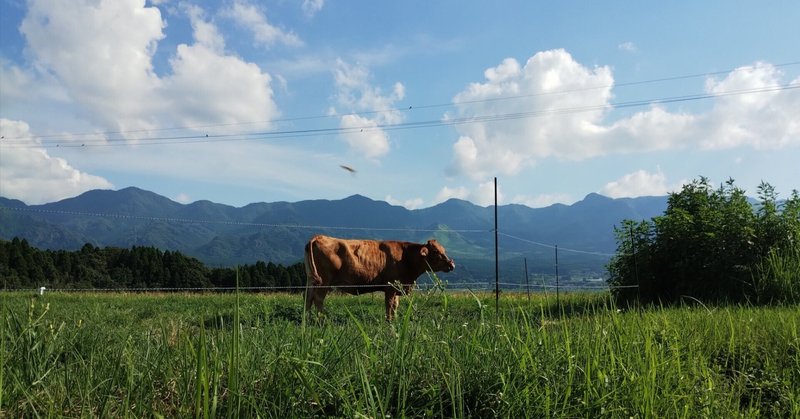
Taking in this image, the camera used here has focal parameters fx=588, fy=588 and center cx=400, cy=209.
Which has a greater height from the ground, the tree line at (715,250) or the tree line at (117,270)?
the tree line at (715,250)

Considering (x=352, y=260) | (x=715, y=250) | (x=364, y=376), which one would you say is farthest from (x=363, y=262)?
(x=364, y=376)

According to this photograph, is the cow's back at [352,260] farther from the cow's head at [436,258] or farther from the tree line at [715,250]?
the tree line at [715,250]

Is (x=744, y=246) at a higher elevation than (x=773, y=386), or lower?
higher

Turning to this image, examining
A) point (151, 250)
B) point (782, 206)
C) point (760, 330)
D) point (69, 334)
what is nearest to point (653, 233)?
point (782, 206)

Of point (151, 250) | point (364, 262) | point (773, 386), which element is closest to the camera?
point (773, 386)

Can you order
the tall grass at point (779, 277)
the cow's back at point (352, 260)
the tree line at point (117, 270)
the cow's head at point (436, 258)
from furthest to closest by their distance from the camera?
1. the tree line at point (117, 270)
2. the cow's head at point (436, 258)
3. the cow's back at point (352, 260)
4. the tall grass at point (779, 277)

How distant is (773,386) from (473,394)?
2.70 metres

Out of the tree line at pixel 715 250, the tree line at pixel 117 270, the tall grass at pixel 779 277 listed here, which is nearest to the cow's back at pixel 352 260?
the tree line at pixel 715 250

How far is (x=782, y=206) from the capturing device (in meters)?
13.4

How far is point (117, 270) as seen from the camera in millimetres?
66625

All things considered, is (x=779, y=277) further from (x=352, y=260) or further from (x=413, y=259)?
(x=352, y=260)

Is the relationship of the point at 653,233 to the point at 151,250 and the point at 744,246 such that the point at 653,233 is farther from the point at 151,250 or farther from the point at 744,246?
the point at 151,250

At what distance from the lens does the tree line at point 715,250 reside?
37.3 feet

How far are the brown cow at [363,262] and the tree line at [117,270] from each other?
40.8 meters
